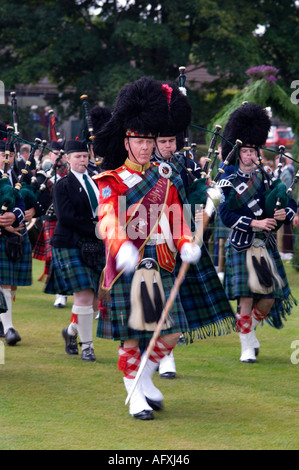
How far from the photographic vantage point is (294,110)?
467 inches

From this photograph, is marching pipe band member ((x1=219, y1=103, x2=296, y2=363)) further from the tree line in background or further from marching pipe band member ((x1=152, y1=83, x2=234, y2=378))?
the tree line in background

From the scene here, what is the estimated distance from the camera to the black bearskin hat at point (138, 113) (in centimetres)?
506

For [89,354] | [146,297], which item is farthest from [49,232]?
[146,297]

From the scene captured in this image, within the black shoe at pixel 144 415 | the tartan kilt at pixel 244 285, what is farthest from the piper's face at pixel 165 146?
the black shoe at pixel 144 415

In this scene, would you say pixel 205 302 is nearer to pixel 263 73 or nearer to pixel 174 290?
pixel 174 290

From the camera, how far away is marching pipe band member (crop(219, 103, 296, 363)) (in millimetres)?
6609

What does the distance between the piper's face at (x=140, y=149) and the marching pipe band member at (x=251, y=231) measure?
1631 millimetres

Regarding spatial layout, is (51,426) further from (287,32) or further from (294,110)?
(287,32)

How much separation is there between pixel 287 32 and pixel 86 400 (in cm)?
1957

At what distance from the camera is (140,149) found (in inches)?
200

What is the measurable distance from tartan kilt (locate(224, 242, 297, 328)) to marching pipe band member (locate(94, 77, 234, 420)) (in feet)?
5.39

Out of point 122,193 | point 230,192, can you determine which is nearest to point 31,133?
point 230,192

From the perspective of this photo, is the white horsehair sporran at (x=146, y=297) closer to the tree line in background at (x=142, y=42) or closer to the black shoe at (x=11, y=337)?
the black shoe at (x=11, y=337)

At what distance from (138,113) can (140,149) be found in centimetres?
21
